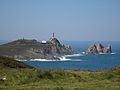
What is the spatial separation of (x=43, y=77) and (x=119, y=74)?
30.5 feet

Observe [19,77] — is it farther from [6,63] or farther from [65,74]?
[6,63]

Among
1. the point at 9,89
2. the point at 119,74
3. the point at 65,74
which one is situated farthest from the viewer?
the point at 119,74

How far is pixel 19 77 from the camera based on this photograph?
24672 millimetres

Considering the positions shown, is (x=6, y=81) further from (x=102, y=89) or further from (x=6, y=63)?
(x=6, y=63)

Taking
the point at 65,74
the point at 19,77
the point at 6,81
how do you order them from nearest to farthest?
the point at 6,81, the point at 19,77, the point at 65,74

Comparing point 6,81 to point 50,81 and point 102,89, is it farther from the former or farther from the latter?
point 102,89

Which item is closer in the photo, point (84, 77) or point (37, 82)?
point (37, 82)

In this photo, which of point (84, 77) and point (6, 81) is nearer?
point (6, 81)

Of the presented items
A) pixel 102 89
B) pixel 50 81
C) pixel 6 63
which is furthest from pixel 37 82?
pixel 6 63

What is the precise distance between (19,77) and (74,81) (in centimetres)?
482

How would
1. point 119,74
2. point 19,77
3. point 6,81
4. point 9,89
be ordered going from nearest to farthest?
point 9,89, point 6,81, point 19,77, point 119,74

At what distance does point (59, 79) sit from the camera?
84.1 feet

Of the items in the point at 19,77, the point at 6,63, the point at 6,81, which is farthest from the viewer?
the point at 6,63

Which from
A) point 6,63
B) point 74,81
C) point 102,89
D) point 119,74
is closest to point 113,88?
point 102,89
